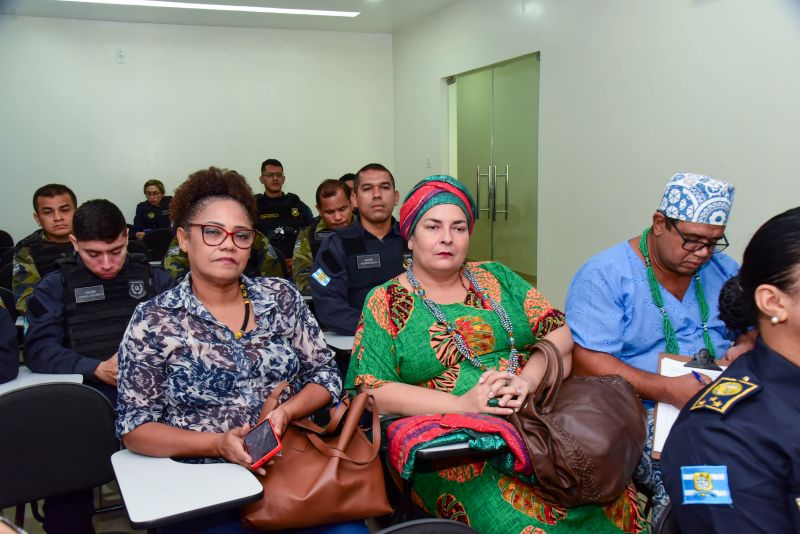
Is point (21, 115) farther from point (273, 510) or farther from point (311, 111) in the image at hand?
point (273, 510)

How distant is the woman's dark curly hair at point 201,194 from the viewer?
6.34ft

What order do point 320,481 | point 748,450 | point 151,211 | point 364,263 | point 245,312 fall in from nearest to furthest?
point 748,450
point 320,481
point 245,312
point 364,263
point 151,211

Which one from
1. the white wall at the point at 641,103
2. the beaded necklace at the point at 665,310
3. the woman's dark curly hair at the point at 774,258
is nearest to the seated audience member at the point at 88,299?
the beaded necklace at the point at 665,310

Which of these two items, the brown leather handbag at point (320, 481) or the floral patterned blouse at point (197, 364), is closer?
the brown leather handbag at point (320, 481)

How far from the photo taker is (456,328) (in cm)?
200

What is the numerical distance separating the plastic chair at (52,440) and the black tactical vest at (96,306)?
3.22 feet

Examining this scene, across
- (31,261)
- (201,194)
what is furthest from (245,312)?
(31,261)

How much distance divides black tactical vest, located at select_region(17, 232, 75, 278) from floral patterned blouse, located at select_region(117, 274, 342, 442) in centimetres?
262

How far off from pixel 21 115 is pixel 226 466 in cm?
825

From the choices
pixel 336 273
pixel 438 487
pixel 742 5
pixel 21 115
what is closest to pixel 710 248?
pixel 438 487

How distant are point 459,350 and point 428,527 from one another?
2.50 ft

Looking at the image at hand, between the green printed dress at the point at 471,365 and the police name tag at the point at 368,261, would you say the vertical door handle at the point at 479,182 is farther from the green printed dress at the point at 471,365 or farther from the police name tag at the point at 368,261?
the green printed dress at the point at 471,365

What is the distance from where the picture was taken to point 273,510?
147 centimetres

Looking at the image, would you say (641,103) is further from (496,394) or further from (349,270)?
(496,394)
